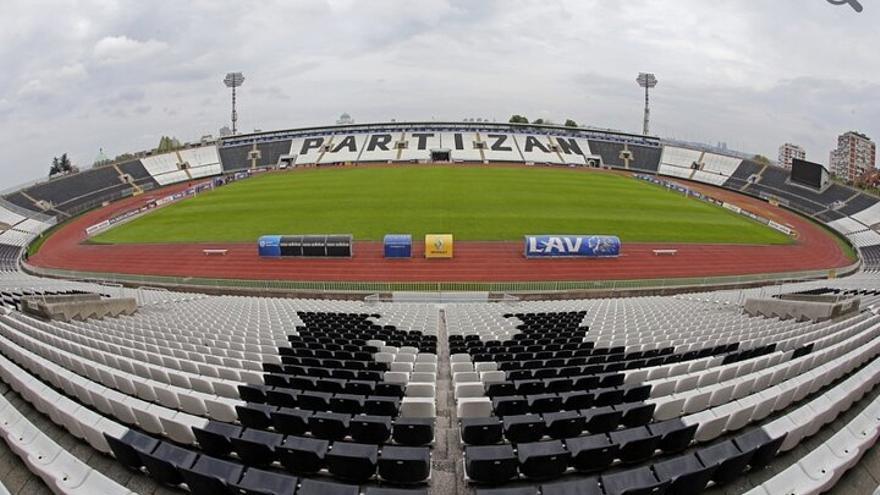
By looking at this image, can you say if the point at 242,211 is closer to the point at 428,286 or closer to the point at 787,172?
the point at 428,286

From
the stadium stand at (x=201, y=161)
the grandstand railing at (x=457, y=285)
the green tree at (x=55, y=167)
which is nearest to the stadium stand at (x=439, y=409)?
the grandstand railing at (x=457, y=285)

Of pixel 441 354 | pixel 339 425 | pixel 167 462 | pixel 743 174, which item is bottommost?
pixel 441 354

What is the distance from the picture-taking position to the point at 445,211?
4756 centimetres

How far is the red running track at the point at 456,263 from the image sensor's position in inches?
1281

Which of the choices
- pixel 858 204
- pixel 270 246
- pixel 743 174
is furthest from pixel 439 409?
pixel 743 174

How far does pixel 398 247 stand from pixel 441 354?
22.7 meters

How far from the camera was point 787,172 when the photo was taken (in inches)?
2857

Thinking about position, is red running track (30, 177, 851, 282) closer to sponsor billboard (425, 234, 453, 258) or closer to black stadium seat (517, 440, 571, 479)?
sponsor billboard (425, 234, 453, 258)

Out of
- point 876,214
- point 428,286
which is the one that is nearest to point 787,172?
point 876,214

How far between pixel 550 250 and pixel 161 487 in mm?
31720

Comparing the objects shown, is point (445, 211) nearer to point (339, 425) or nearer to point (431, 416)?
point (431, 416)

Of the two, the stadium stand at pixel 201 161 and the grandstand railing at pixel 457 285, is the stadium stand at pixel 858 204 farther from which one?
the stadium stand at pixel 201 161

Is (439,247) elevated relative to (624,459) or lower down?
lower down

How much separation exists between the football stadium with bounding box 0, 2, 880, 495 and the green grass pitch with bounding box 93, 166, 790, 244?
0.47 m
